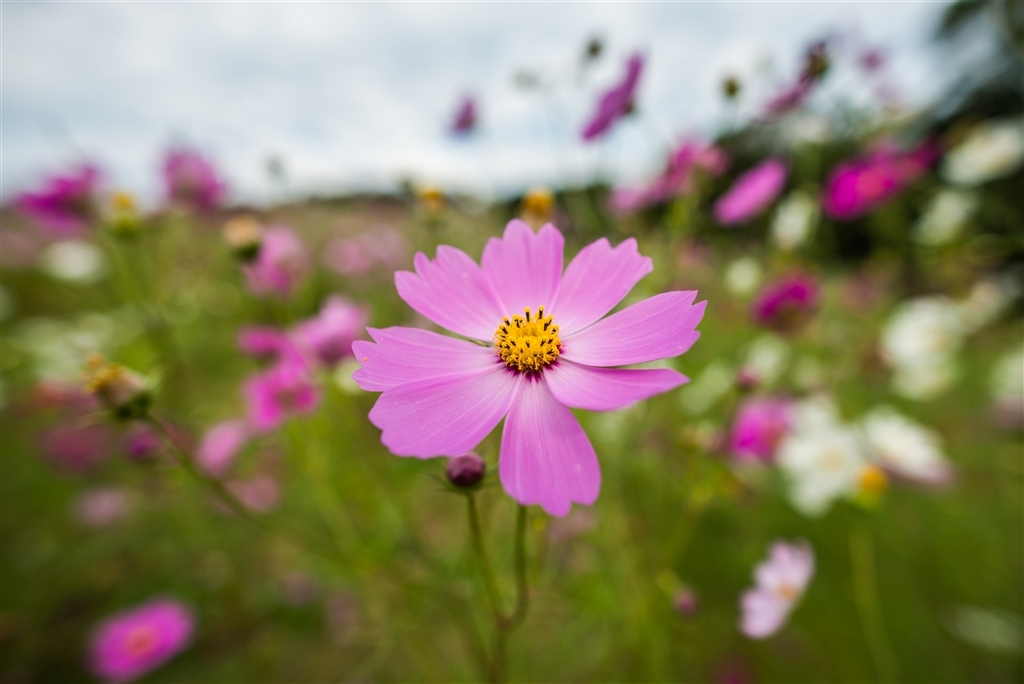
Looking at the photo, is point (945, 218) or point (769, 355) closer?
point (945, 218)

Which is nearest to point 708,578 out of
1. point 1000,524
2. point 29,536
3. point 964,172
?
point 1000,524

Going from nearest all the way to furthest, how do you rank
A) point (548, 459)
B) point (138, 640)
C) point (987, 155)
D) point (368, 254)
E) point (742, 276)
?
point (548, 459)
point (138, 640)
point (987, 155)
point (742, 276)
point (368, 254)

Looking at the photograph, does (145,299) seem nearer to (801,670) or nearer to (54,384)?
(54,384)

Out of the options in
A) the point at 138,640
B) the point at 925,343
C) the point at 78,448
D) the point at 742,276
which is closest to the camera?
the point at 138,640

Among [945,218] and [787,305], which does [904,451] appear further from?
[945,218]

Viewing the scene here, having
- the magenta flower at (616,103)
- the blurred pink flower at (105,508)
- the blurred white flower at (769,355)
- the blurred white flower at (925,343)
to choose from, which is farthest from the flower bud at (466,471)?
the blurred pink flower at (105,508)

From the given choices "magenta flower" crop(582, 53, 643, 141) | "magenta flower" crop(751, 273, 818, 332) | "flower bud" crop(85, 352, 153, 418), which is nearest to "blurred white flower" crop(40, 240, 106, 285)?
"flower bud" crop(85, 352, 153, 418)

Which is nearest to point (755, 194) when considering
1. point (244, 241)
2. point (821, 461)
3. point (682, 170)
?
point (682, 170)

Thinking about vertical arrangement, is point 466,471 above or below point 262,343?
below
